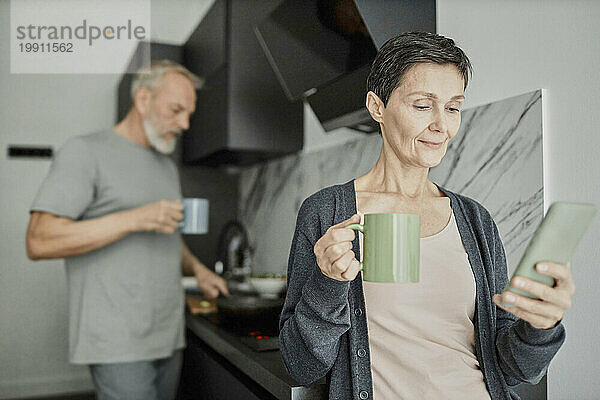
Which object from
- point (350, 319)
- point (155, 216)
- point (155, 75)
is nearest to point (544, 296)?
point (350, 319)

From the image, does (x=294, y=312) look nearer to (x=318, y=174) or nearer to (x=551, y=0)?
(x=551, y=0)

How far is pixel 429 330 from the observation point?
0.87 m

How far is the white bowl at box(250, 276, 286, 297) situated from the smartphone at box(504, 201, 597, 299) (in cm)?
131

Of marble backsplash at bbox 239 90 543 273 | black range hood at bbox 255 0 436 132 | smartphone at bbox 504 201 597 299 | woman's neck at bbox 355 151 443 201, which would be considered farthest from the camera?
black range hood at bbox 255 0 436 132

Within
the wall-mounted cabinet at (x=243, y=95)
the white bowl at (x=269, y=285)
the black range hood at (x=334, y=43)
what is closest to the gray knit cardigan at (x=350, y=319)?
the black range hood at (x=334, y=43)

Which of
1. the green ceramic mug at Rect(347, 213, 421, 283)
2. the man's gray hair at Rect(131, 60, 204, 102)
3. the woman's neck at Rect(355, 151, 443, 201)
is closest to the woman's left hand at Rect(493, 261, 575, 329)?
the green ceramic mug at Rect(347, 213, 421, 283)

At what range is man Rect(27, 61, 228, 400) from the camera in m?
1.63

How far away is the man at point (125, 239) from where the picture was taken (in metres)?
1.63

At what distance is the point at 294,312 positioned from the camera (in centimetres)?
89

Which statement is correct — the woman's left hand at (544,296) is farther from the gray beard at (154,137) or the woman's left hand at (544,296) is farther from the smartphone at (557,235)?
the gray beard at (154,137)

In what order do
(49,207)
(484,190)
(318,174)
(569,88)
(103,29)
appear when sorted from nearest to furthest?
(569,88), (484,190), (49,207), (318,174), (103,29)

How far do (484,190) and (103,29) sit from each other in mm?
2512

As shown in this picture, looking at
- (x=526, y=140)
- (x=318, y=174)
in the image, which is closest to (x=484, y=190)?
(x=526, y=140)

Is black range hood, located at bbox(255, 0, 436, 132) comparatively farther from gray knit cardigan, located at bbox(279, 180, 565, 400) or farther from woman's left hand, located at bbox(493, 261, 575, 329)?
woman's left hand, located at bbox(493, 261, 575, 329)
